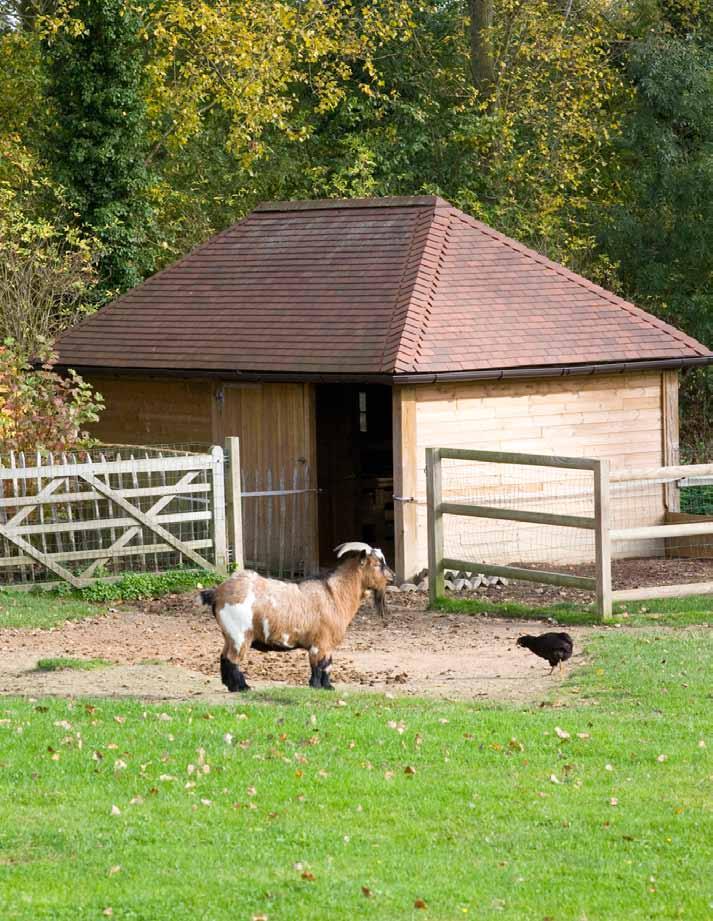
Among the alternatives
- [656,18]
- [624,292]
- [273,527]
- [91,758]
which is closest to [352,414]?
[273,527]

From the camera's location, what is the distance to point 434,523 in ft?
51.6

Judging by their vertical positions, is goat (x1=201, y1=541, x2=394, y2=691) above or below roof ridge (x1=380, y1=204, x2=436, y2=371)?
below

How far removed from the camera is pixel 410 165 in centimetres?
3284

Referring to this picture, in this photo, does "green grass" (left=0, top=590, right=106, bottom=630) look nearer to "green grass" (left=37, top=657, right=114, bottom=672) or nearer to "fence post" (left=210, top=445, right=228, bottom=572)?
"fence post" (left=210, top=445, right=228, bottom=572)

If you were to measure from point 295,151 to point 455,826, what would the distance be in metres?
27.3

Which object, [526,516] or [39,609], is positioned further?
[39,609]

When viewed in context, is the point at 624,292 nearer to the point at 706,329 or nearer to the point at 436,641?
the point at 706,329

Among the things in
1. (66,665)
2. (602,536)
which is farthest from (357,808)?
(602,536)

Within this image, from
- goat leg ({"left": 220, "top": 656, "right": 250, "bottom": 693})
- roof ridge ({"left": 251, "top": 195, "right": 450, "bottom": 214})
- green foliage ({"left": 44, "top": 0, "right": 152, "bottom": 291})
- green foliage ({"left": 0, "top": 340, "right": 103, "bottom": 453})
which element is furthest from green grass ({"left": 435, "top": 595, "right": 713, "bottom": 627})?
green foliage ({"left": 44, "top": 0, "right": 152, "bottom": 291})

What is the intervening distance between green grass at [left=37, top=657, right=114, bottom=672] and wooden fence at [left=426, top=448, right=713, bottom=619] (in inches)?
176

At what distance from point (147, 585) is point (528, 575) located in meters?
4.35

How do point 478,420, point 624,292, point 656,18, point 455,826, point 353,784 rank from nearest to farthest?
point 455,826, point 353,784, point 478,420, point 624,292, point 656,18

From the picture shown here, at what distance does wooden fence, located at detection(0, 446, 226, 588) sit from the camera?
16031mm

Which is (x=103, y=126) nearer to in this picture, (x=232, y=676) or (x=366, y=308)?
(x=366, y=308)
